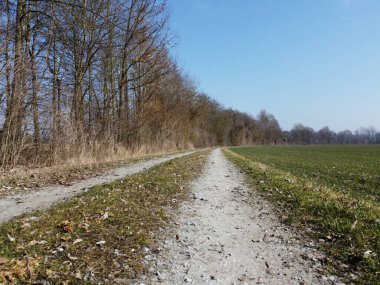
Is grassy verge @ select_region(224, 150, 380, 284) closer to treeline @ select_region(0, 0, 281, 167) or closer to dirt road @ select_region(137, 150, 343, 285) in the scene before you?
dirt road @ select_region(137, 150, 343, 285)

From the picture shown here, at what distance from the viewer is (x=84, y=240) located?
181 inches

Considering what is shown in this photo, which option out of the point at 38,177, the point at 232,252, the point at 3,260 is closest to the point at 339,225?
the point at 232,252

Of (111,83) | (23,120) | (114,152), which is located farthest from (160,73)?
(23,120)

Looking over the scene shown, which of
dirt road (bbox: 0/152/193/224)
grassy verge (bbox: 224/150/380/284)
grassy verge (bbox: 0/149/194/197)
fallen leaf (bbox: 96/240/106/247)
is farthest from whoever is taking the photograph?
grassy verge (bbox: 0/149/194/197)

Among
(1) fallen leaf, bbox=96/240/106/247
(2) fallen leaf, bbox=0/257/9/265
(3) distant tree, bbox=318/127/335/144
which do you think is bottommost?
(1) fallen leaf, bbox=96/240/106/247

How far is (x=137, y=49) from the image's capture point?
2652cm

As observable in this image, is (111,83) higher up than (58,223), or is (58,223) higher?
(111,83)

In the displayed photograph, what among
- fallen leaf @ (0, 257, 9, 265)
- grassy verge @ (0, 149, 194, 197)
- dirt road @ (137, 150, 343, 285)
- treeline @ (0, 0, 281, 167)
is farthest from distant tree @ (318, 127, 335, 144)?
fallen leaf @ (0, 257, 9, 265)

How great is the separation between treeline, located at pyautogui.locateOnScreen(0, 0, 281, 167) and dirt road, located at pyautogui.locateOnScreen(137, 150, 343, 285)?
8034 millimetres

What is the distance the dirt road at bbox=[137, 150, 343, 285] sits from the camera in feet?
12.4

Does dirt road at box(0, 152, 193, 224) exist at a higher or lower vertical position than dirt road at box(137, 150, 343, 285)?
higher

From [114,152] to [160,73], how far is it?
31.5ft

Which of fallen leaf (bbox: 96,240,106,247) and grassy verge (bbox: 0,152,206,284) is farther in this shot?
fallen leaf (bbox: 96,240,106,247)

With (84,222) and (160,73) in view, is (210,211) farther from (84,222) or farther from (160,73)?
(160,73)
